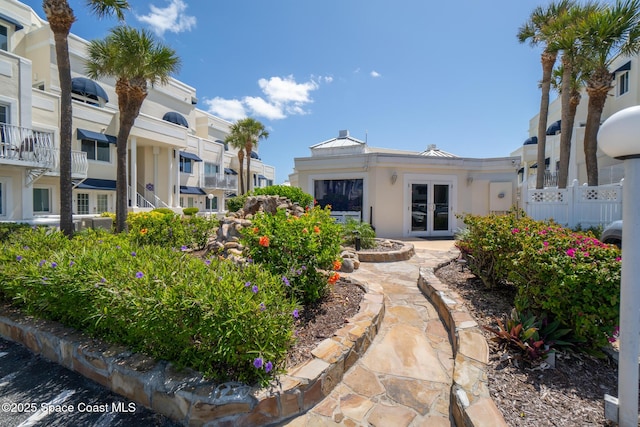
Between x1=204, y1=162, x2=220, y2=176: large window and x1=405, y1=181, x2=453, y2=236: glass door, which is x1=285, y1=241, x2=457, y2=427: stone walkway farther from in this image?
x1=204, y1=162, x2=220, y2=176: large window

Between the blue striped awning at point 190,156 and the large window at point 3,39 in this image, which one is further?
the blue striped awning at point 190,156

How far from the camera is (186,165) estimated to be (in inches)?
958

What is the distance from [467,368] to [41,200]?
19.3 m

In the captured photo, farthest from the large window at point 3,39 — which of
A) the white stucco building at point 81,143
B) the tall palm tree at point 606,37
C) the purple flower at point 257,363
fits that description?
the tall palm tree at point 606,37

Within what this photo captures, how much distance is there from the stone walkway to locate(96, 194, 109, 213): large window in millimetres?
19293

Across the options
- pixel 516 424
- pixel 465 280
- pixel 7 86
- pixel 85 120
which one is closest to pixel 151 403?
pixel 516 424

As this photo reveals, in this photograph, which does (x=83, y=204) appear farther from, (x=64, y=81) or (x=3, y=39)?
(x=64, y=81)

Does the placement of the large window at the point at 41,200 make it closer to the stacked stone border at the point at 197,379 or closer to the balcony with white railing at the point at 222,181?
the balcony with white railing at the point at 222,181

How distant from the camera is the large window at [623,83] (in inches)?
615

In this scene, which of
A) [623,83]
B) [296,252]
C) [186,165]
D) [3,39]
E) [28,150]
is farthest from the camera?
[186,165]

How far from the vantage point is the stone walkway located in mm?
2203

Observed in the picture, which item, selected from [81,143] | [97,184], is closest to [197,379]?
[97,184]

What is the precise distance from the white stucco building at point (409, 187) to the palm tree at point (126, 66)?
6.28 metres

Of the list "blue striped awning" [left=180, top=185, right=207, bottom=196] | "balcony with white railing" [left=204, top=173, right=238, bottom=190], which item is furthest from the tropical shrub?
"balcony with white railing" [left=204, top=173, right=238, bottom=190]
